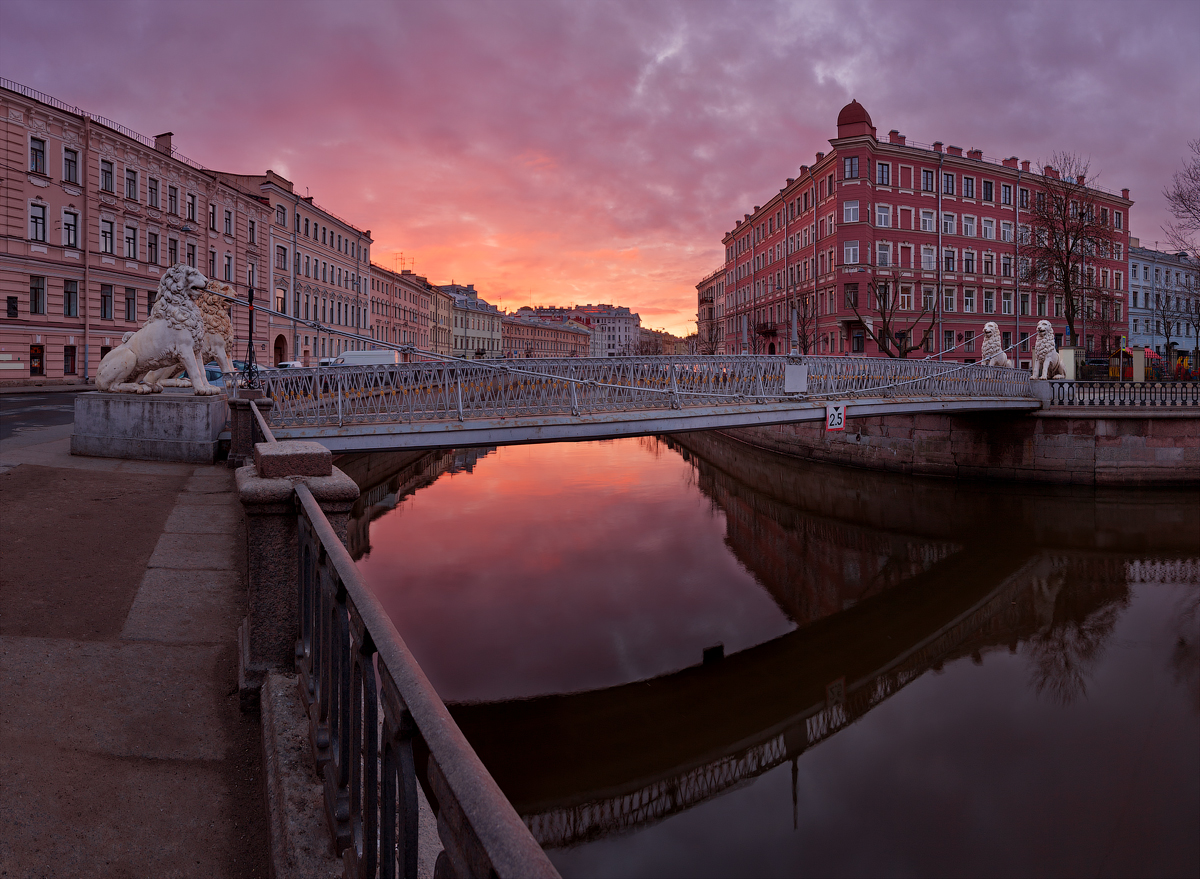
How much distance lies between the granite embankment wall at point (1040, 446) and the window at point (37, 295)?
97.8ft

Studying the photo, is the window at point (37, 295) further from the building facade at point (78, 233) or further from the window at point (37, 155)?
the window at point (37, 155)

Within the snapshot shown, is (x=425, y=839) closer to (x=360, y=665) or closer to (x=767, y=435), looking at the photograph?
(x=360, y=665)

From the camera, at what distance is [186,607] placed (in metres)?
4.05

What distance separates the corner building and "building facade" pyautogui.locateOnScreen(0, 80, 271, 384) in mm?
30959

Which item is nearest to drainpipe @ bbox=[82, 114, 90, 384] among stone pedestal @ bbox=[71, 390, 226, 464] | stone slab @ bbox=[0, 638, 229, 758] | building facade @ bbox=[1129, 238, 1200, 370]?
stone pedestal @ bbox=[71, 390, 226, 464]

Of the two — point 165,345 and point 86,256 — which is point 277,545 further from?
point 86,256

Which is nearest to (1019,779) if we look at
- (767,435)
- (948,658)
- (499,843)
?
(948,658)

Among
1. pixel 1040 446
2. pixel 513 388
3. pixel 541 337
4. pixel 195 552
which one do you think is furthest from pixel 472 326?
pixel 195 552

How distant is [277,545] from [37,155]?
32953mm

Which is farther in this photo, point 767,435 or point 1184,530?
point 767,435

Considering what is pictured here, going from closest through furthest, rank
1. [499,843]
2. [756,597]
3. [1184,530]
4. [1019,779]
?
1. [499,843]
2. [1019,779]
3. [756,597]
4. [1184,530]

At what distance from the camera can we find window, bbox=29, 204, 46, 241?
1040 inches

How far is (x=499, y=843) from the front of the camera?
987 mm

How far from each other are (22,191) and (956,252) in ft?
151
